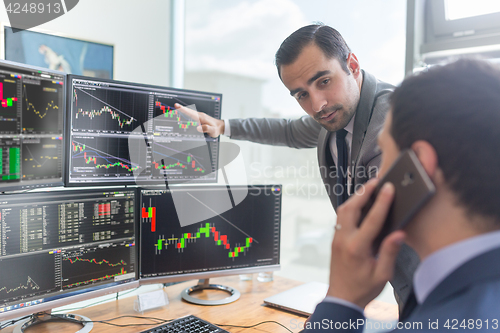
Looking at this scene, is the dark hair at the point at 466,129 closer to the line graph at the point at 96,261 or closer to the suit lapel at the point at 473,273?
the suit lapel at the point at 473,273

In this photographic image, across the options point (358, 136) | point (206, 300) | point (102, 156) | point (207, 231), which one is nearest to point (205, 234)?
point (207, 231)

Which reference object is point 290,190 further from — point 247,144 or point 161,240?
point 161,240

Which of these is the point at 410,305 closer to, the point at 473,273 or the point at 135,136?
the point at 473,273

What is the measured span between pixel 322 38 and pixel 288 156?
38.5 inches

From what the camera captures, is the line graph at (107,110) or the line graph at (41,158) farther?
the line graph at (107,110)

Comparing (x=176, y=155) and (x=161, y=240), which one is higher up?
(x=176, y=155)

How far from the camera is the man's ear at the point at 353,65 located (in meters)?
1.39

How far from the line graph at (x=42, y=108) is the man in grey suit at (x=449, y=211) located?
1.03 metres

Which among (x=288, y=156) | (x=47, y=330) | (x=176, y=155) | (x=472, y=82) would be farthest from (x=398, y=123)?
(x=288, y=156)

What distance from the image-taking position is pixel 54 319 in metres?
1.21

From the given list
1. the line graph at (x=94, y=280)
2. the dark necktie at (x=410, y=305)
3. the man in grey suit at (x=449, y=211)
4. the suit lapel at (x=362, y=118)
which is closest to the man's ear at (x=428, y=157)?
the man in grey suit at (x=449, y=211)

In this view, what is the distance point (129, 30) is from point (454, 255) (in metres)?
2.16

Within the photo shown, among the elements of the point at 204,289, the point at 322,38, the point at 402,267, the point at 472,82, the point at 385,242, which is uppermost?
the point at 322,38

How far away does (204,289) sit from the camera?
1528 millimetres
